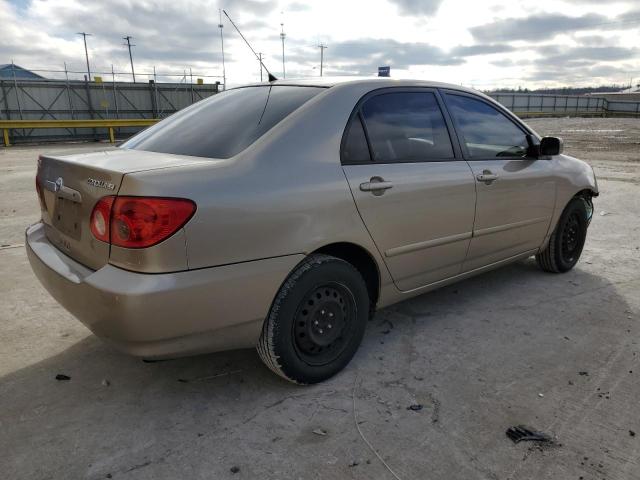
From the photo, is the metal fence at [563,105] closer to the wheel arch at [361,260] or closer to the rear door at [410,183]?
the rear door at [410,183]

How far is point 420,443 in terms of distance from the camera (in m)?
2.20

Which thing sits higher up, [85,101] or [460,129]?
[85,101]

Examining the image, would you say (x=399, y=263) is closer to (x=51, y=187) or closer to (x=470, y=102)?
(x=470, y=102)

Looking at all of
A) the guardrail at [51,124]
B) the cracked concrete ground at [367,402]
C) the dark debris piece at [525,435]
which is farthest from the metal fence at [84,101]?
the dark debris piece at [525,435]

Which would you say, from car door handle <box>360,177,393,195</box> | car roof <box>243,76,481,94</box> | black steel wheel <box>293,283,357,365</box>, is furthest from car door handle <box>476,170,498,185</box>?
black steel wheel <box>293,283,357,365</box>

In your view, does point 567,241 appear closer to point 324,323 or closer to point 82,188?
point 324,323

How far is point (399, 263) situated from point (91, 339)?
2069mm

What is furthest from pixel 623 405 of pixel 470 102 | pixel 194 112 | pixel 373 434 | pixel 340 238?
pixel 194 112

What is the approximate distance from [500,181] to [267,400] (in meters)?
2.25

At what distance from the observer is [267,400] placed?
2535 millimetres

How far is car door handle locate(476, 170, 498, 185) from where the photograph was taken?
3.35 metres

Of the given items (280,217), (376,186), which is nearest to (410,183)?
(376,186)

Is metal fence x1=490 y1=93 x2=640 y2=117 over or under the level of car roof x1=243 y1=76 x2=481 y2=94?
over

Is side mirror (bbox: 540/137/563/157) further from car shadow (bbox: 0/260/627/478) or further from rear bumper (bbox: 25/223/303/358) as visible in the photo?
rear bumper (bbox: 25/223/303/358)
